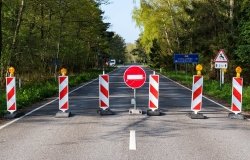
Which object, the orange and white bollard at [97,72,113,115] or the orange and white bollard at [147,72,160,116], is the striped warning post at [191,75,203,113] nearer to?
the orange and white bollard at [147,72,160,116]

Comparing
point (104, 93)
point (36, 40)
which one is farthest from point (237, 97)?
point (36, 40)

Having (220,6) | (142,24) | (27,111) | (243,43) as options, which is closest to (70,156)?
(27,111)

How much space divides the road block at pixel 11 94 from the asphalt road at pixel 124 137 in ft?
1.81

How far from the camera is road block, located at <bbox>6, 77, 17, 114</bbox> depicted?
47.3 feet

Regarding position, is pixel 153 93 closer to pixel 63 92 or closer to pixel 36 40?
→ pixel 63 92

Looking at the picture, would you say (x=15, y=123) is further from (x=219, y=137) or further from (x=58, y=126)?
(x=219, y=137)

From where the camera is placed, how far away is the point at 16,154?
8.44m

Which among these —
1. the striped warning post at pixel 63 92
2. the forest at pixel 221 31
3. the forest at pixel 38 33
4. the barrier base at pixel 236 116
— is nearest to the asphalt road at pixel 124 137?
the barrier base at pixel 236 116

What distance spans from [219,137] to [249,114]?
5.40 m

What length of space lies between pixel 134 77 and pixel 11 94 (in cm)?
393

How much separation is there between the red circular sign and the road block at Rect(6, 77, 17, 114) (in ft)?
11.5

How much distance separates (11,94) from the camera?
14.5 metres

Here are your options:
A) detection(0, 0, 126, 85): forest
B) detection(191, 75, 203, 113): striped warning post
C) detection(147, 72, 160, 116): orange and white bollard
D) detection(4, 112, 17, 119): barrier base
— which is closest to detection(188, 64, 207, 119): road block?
detection(191, 75, 203, 113): striped warning post

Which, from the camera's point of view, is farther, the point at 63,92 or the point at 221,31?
the point at 221,31
